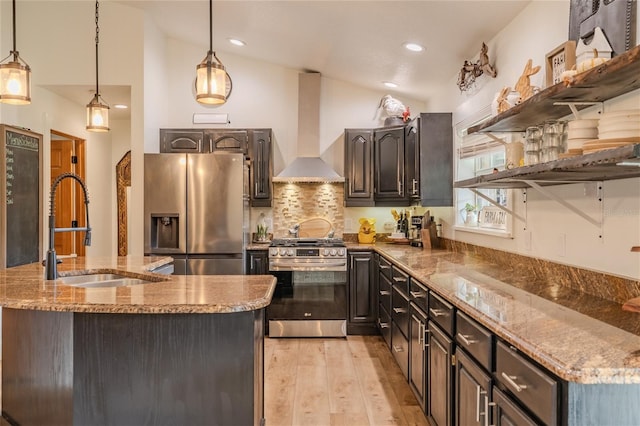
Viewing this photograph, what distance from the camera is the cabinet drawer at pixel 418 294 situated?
8.39ft

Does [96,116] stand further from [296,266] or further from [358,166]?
[358,166]

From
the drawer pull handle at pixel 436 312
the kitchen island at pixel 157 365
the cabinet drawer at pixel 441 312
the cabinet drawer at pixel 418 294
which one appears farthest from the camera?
the cabinet drawer at pixel 418 294

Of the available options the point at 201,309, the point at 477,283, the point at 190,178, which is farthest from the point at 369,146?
the point at 201,309

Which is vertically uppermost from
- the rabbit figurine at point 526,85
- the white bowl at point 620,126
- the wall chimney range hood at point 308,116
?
the wall chimney range hood at point 308,116

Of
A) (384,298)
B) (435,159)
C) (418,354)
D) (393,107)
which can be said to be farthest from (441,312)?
(393,107)

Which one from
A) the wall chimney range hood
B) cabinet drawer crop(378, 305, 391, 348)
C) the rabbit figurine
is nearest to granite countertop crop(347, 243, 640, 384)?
the rabbit figurine

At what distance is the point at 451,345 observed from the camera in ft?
6.88

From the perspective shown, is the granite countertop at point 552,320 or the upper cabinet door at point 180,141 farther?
the upper cabinet door at point 180,141

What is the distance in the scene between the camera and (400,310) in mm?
3312

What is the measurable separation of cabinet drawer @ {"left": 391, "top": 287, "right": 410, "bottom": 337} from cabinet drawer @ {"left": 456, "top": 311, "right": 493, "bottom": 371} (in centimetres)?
106

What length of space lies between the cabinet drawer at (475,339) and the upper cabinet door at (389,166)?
9.02 ft

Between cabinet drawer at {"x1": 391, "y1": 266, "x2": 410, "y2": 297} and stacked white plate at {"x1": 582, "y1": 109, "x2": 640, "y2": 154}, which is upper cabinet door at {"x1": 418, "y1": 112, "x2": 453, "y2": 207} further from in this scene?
stacked white plate at {"x1": 582, "y1": 109, "x2": 640, "y2": 154}

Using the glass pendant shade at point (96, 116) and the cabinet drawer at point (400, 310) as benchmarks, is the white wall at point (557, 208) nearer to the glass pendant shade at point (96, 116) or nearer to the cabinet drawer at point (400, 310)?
the cabinet drawer at point (400, 310)

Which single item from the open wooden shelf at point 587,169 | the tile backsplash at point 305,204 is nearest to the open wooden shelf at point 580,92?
the open wooden shelf at point 587,169
